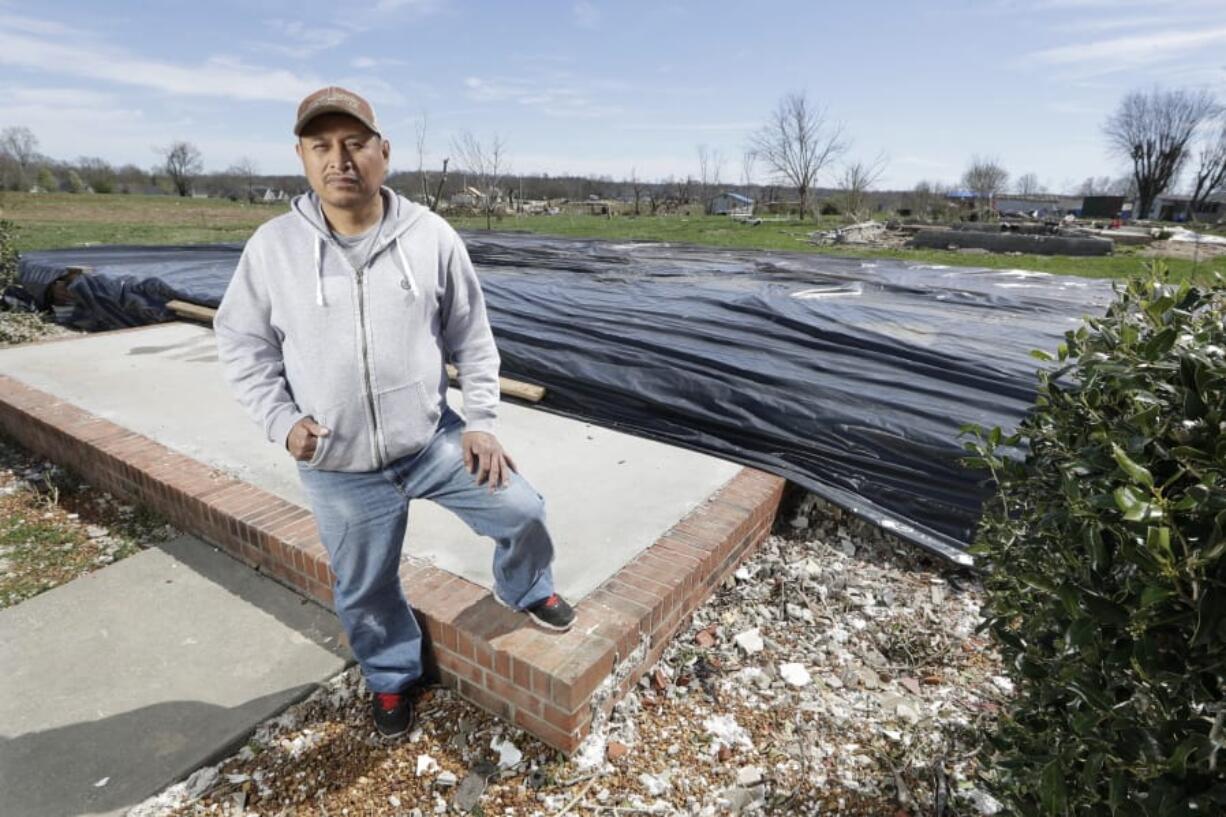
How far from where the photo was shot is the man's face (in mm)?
1477

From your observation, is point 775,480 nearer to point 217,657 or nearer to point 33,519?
point 217,657

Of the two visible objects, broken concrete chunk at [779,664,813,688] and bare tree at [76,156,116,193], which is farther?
bare tree at [76,156,116,193]

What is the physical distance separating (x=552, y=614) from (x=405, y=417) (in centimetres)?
74

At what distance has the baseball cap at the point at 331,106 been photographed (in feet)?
4.70

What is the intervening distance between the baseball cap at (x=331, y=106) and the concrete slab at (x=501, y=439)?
1443mm

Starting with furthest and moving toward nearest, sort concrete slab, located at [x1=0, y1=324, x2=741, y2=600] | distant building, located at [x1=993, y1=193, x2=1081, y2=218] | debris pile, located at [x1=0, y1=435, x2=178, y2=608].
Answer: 1. distant building, located at [x1=993, y1=193, x2=1081, y2=218]
2. debris pile, located at [x1=0, y1=435, x2=178, y2=608]
3. concrete slab, located at [x1=0, y1=324, x2=741, y2=600]

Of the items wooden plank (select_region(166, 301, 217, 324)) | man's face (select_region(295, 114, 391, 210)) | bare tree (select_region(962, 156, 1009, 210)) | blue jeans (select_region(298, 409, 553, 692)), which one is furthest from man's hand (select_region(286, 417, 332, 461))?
bare tree (select_region(962, 156, 1009, 210))

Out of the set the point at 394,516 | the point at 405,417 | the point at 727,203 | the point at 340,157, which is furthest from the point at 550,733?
the point at 727,203

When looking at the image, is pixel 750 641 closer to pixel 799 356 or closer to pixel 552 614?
pixel 552 614

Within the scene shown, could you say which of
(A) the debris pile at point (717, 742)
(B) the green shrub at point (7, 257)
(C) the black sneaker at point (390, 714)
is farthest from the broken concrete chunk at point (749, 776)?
(B) the green shrub at point (7, 257)

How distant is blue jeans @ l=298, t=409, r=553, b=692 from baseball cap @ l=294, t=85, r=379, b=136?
2.46 feet

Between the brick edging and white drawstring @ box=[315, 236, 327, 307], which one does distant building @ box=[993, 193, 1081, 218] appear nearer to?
the brick edging

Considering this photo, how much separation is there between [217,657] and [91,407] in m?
2.37

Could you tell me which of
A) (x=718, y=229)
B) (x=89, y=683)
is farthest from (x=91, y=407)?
(x=718, y=229)
